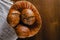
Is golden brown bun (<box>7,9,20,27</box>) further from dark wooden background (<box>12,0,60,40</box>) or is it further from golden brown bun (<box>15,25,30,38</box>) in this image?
dark wooden background (<box>12,0,60,40</box>)

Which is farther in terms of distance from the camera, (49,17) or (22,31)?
(49,17)

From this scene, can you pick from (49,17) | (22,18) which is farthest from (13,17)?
(49,17)

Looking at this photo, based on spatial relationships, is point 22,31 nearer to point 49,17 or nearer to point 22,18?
point 22,18

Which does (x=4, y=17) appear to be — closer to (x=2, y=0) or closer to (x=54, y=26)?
(x=2, y=0)

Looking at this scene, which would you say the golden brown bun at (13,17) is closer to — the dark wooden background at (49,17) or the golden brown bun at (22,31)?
the golden brown bun at (22,31)

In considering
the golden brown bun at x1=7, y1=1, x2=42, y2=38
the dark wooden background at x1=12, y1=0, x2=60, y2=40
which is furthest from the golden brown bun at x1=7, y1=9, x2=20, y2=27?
the dark wooden background at x1=12, y1=0, x2=60, y2=40

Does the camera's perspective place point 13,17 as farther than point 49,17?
No

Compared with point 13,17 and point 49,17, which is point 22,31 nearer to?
point 13,17

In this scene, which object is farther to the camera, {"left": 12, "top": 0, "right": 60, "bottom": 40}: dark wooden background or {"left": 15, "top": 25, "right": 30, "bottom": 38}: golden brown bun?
{"left": 12, "top": 0, "right": 60, "bottom": 40}: dark wooden background

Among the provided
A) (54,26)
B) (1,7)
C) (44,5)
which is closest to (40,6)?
(44,5)
